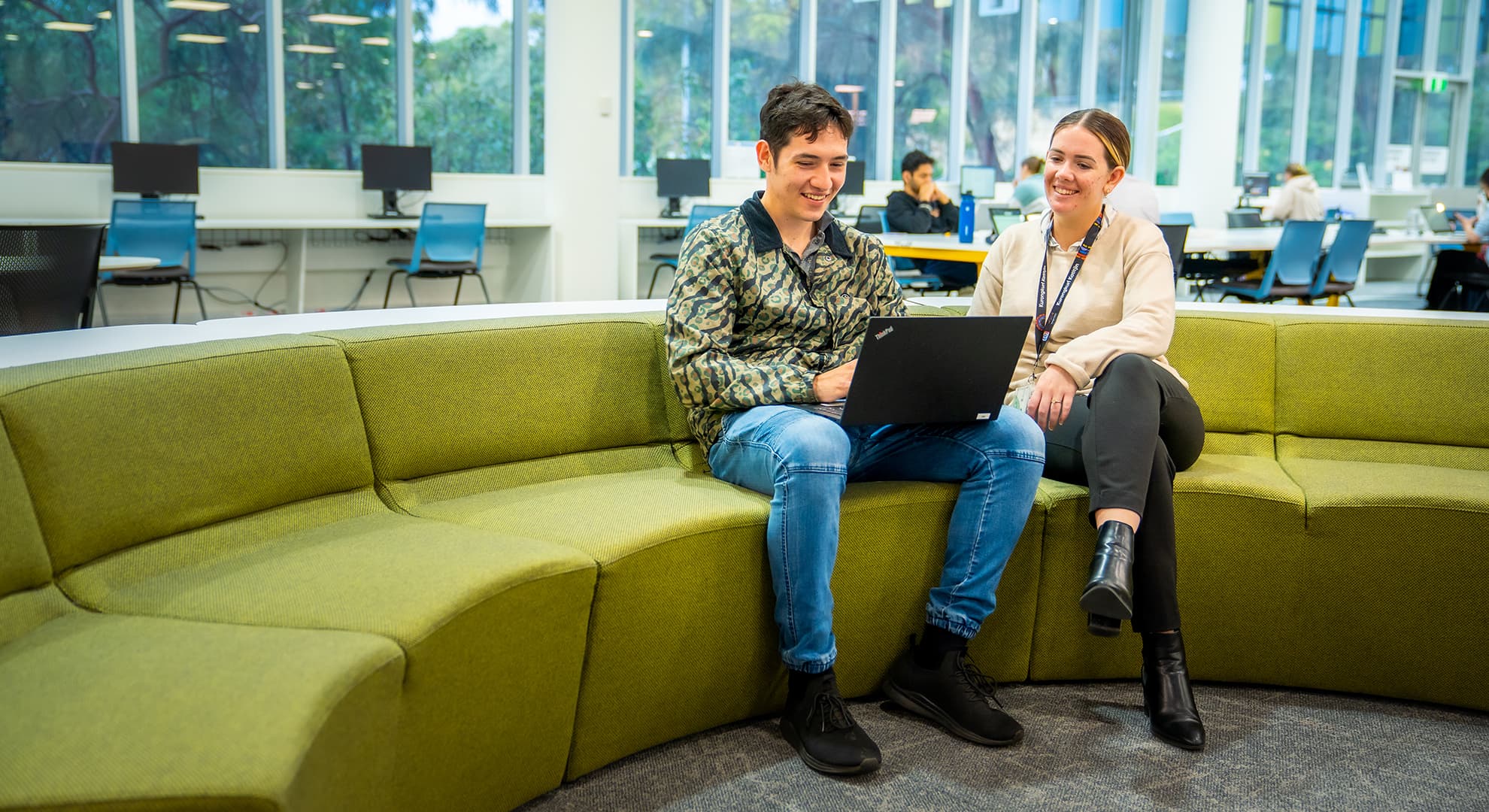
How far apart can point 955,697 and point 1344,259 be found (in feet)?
19.5

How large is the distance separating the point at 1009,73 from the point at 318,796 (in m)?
11.5

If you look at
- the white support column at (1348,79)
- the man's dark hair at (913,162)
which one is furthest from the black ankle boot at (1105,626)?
the white support column at (1348,79)

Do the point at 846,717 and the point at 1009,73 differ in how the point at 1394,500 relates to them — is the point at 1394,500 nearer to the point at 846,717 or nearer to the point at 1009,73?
the point at 846,717

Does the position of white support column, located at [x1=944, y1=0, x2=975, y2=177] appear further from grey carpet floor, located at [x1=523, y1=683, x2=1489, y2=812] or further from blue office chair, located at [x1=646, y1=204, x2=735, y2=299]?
grey carpet floor, located at [x1=523, y1=683, x2=1489, y2=812]

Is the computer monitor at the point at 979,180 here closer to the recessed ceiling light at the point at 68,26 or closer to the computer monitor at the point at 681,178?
the computer monitor at the point at 681,178

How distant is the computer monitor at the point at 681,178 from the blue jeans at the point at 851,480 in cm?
712

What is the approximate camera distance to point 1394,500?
230 centimetres

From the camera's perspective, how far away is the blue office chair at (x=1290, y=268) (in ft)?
21.6

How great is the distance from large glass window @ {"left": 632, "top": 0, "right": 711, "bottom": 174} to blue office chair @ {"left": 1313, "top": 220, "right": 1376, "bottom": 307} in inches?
195

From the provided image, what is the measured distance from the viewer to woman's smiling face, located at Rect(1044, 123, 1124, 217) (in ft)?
8.04

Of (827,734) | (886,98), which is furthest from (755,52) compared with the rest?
(827,734)

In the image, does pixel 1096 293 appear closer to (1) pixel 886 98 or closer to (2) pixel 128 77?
(2) pixel 128 77

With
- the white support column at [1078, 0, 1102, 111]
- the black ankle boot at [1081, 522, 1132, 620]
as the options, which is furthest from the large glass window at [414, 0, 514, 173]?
the black ankle boot at [1081, 522, 1132, 620]

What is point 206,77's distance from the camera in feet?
24.7
